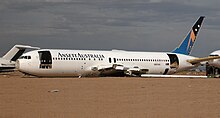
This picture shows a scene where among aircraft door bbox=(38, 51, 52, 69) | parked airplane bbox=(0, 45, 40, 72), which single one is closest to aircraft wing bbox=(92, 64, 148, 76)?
aircraft door bbox=(38, 51, 52, 69)

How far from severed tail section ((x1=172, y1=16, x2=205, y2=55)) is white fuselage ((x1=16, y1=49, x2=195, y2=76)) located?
1.32 meters

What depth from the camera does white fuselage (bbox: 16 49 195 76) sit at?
142 feet

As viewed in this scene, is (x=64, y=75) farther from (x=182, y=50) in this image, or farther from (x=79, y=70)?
(x=182, y=50)

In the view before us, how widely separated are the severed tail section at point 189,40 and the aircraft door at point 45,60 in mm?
21413

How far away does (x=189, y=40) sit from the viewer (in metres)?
58.7

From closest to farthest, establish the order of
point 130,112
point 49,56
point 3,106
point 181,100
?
point 130,112, point 3,106, point 181,100, point 49,56

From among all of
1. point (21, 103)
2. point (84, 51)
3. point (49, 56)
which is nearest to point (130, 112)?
point (21, 103)

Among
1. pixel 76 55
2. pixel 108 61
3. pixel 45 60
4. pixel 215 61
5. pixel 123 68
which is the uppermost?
pixel 76 55

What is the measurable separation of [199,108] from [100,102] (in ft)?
12.9

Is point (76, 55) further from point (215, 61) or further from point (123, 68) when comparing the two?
point (215, 61)

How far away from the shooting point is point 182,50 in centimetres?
5847

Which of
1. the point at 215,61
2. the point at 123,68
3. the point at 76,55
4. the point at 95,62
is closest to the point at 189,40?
the point at 215,61

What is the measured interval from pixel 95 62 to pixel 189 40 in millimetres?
16957

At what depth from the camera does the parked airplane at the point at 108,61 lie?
43.4 m
